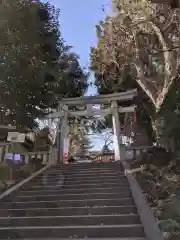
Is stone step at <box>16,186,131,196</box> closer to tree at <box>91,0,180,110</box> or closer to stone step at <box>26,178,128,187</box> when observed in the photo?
stone step at <box>26,178,128,187</box>

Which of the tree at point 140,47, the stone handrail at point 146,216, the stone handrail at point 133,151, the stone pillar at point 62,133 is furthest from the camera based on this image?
the stone pillar at point 62,133

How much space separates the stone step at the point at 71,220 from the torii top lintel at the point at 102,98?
1032cm

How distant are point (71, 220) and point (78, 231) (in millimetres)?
639

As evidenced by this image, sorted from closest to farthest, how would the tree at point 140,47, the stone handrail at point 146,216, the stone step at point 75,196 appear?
the stone handrail at point 146,216, the stone step at point 75,196, the tree at point 140,47

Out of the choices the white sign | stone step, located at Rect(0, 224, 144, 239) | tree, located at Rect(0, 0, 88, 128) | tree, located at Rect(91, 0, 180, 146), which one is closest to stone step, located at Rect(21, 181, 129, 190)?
stone step, located at Rect(0, 224, 144, 239)

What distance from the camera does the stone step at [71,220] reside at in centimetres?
662

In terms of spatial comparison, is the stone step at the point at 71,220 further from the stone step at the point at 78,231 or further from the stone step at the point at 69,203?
the stone step at the point at 69,203

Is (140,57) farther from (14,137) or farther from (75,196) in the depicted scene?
(75,196)

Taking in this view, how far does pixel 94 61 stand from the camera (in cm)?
1895

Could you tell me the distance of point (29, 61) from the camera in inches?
576

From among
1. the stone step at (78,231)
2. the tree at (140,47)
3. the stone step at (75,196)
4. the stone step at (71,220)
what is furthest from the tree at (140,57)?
the stone step at (78,231)

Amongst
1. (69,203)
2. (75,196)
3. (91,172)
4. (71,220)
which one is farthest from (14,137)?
(71,220)

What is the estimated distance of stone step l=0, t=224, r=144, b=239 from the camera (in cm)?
600

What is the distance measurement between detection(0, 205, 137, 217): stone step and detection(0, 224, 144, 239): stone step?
3.22ft
